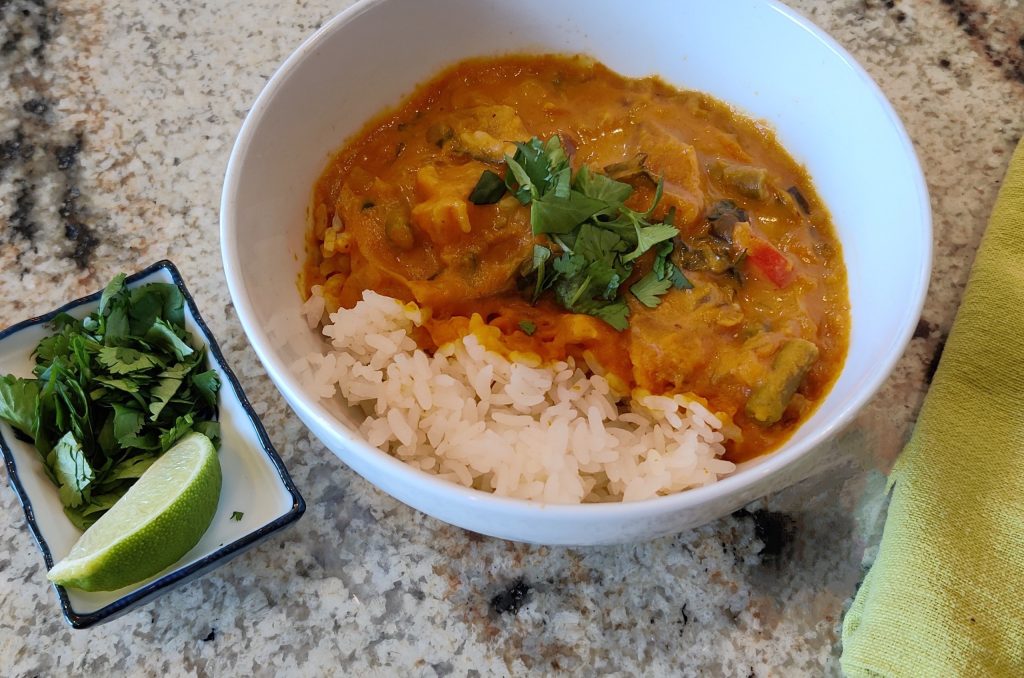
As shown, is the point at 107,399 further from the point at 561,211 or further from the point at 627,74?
the point at 627,74

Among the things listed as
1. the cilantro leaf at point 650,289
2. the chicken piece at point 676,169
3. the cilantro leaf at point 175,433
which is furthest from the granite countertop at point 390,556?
the chicken piece at point 676,169

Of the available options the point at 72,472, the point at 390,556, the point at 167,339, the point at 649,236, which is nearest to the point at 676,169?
the point at 649,236

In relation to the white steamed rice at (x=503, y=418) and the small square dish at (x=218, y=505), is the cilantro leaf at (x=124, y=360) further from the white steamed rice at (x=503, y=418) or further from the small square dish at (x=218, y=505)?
the white steamed rice at (x=503, y=418)

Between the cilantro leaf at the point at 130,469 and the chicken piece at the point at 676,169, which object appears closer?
the cilantro leaf at the point at 130,469

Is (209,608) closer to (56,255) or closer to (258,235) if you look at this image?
(258,235)

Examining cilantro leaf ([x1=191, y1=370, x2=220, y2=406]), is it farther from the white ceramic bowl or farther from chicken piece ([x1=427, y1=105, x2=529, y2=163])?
chicken piece ([x1=427, y1=105, x2=529, y2=163])

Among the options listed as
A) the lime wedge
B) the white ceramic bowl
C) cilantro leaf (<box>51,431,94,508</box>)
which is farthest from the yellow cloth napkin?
cilantro leaf (<box>51,431,94,508</box>)
